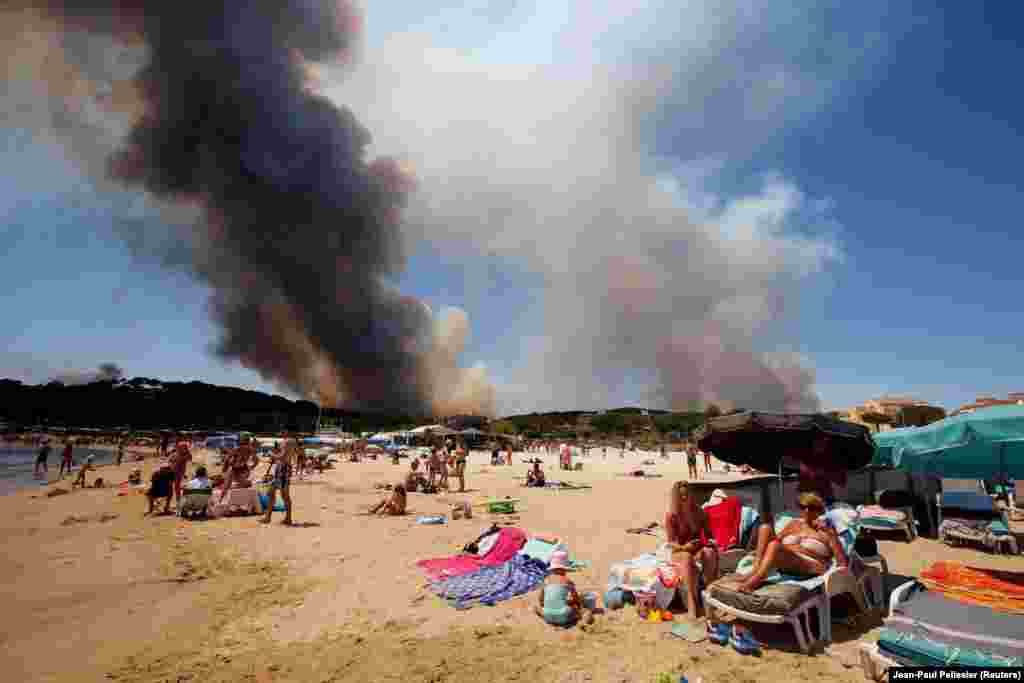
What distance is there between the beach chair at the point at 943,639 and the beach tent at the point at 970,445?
223cm

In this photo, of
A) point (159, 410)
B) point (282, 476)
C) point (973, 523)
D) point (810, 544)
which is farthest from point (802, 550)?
point (159, 410)

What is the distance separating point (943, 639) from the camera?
315 cm

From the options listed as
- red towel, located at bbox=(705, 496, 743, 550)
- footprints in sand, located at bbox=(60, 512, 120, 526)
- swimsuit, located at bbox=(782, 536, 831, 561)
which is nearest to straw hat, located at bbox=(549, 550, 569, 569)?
red towel, located at bbox=(705, 496, 743, 550)

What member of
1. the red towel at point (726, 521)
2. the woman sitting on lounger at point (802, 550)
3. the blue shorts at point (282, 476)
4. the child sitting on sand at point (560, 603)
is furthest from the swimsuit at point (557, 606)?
the blue shorts at point (282, 476)

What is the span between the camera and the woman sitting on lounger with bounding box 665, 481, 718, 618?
4680 millimetres

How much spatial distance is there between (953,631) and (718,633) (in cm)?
146

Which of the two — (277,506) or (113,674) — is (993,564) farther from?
(277,506)

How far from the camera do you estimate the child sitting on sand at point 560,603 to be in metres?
4.47

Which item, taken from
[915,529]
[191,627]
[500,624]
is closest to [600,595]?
[500,624]

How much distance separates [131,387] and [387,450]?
150 metres

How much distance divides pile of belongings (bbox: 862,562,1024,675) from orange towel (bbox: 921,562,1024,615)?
0.01 m

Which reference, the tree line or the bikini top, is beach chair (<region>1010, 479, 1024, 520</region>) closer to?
the bikini top

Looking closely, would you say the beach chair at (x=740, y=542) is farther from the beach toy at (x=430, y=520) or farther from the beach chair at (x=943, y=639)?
the beach toy at (x=430, y=520)

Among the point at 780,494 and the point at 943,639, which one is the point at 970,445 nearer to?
the point at 780,494
